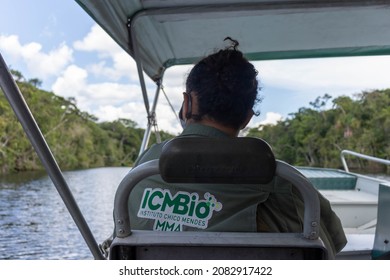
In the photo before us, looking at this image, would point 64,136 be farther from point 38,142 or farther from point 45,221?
point 38,142

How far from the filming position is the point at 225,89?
110cm

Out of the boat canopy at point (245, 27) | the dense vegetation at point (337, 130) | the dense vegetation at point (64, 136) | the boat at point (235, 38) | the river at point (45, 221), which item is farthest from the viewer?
the dense vegetation at point (337, 130)

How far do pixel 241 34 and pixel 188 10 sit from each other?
0.65m

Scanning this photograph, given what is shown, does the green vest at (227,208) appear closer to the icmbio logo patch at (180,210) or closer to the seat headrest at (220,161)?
the icmbio logo patch at (180,210)

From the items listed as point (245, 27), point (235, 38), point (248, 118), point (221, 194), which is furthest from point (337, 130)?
point (221, 194)

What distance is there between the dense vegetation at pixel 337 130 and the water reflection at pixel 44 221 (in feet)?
56.6

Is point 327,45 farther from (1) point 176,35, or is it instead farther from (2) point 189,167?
(2) point 189,167

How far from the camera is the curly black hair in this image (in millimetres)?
1098

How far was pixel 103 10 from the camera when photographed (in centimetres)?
211

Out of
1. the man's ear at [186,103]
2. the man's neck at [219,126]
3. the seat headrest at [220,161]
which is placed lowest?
the seat headrest at [220,161]

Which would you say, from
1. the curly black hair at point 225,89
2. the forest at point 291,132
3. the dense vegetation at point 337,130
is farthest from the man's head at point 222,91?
the dense vegetation at point 337,130

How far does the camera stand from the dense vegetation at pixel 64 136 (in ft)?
113

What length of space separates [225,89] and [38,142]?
49 cm

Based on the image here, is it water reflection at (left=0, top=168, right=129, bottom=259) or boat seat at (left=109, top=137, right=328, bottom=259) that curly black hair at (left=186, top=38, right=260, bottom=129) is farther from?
water reflection at (left=0, top=168, right=129, bottom=259)
